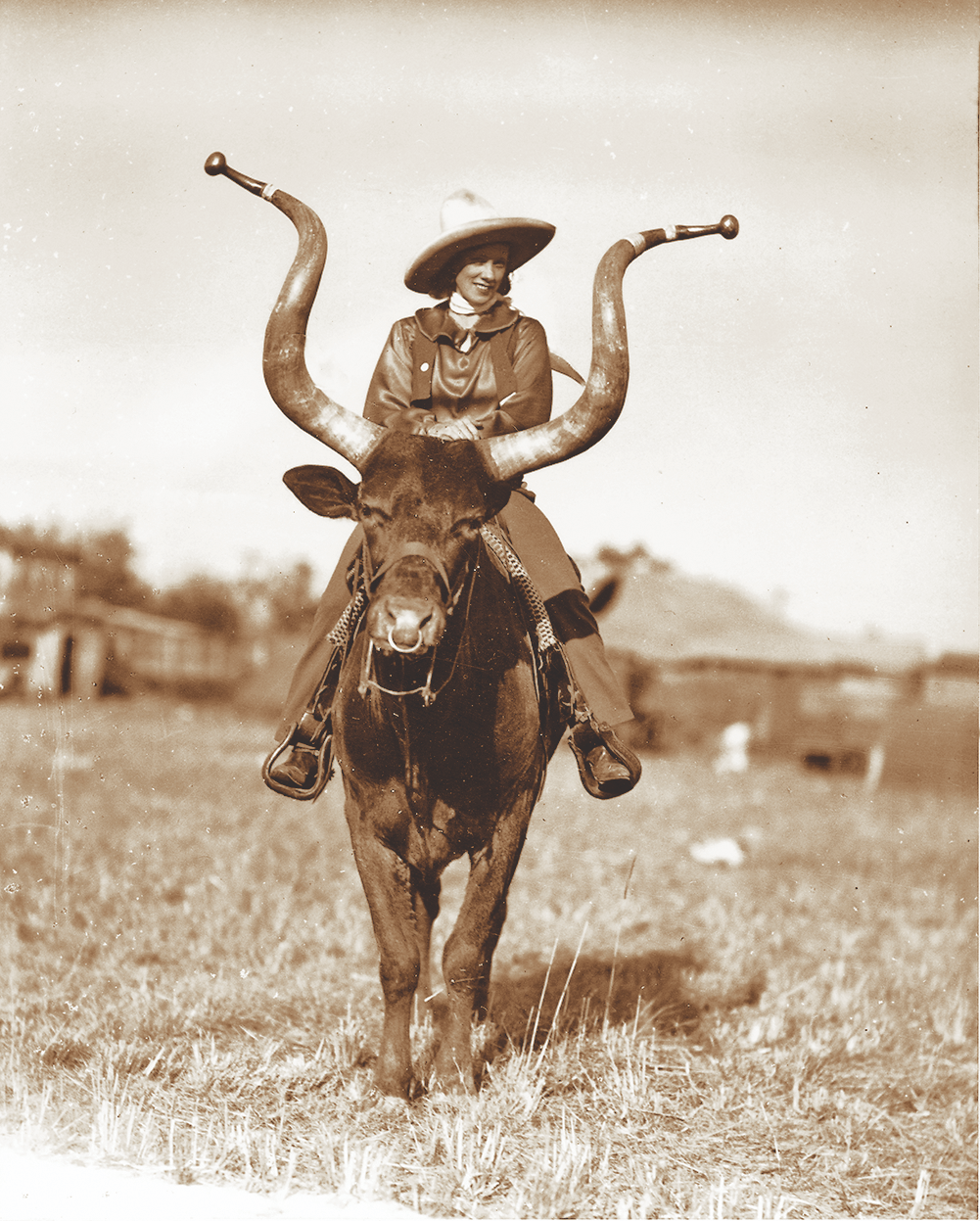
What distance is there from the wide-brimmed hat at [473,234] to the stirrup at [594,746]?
218 centimetres

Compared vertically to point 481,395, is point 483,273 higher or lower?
higher

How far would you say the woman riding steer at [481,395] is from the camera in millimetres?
5445

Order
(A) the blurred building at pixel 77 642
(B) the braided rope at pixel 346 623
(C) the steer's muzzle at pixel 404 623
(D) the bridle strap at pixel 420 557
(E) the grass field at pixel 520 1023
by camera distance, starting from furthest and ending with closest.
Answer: (A) the blurred building at pixel 77 642
(B) the braided rope at pixel 346 623
(E) the grass field at pixel 520 1023
(D) the bridle strap at pixel 420 557
(C) the steer's muzzle at pixel 404 623

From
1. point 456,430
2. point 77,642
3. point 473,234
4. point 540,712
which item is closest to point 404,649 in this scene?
point 456,430

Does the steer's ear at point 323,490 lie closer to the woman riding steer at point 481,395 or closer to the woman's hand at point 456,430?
the woman's hand at point 456,430

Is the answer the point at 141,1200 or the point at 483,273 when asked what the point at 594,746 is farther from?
the point at 141,1200

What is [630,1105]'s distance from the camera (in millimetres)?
5645

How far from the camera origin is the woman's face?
5.51 meters

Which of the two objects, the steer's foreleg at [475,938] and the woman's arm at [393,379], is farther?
the woman's arm at [393,379]

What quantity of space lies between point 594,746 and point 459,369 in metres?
1.87

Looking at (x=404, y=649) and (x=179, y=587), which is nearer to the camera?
(x=404, y=649)

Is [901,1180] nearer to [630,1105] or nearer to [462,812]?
[630,1105]

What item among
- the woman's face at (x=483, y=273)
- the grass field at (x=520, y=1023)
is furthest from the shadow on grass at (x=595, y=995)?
the woman's face at (x=483, y=273)

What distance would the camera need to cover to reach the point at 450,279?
5.66 metres
